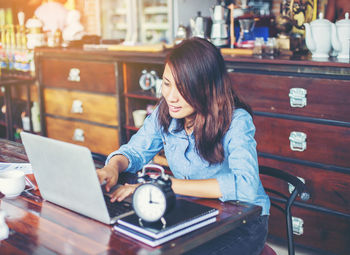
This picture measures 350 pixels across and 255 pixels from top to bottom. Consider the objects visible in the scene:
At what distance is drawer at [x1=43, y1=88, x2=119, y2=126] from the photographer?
12.6ft

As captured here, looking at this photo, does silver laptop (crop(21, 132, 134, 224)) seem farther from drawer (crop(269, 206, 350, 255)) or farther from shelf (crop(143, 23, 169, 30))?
shelf (crop(143, 23, 169, 30))

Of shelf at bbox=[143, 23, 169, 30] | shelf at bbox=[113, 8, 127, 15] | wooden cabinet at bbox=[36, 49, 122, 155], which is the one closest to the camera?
Answer: wooden cabinet at bbox=[36, 49, 122, 155]

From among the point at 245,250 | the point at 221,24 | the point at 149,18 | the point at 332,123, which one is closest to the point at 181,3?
the point at 149,18

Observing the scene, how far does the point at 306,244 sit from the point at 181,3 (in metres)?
3.39

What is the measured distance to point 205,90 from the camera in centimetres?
168

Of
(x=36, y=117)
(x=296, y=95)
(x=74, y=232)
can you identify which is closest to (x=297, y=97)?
(x=296, y=95)

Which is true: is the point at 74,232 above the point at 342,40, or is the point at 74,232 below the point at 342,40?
below

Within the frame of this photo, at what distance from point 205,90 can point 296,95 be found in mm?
1160

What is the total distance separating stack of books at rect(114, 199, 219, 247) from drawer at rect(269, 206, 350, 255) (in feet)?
5.23

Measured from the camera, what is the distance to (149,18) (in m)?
6.70

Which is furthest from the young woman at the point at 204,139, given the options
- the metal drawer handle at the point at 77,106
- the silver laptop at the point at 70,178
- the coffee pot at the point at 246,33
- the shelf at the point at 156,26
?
the shelf at the point at 156,26

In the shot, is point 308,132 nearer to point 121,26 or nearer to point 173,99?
point 173,99

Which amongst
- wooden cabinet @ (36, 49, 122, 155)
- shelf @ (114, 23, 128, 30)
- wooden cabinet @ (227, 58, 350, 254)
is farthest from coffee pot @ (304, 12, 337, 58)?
shelf @ (114, 23, 128, 30)

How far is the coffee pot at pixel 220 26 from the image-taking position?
3.36 m
